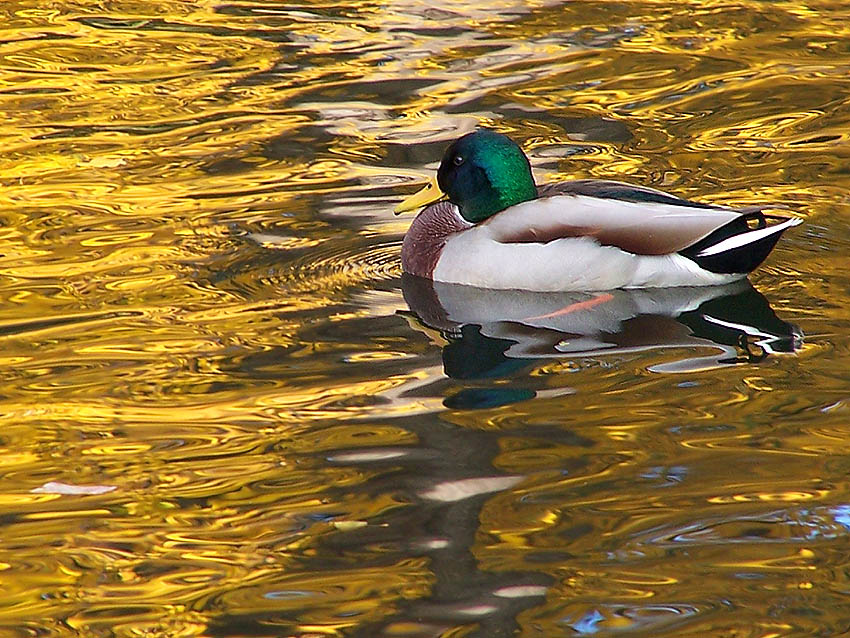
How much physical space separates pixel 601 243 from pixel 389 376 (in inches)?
54.2

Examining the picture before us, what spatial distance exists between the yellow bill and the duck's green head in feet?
0.09

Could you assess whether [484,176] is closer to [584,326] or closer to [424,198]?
[424,198]

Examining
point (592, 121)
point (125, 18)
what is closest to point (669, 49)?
point (592, 121)

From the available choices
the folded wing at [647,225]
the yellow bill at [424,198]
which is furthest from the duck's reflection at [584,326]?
the yellow bill at [424,198]

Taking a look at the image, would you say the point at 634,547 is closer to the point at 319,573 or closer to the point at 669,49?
the point at 319,573

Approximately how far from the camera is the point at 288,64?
10891 millimetres

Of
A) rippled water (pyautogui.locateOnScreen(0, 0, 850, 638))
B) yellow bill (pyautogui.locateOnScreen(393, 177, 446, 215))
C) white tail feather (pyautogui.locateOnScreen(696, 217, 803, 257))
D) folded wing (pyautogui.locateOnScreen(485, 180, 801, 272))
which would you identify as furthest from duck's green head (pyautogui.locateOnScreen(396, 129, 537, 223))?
white tail feather (pyautogui.locateOnScreen(696, 217, 803, 257))

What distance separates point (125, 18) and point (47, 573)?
29.1 ft

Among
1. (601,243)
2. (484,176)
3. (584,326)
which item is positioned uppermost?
(484,176)

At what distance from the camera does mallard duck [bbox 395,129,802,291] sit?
21.3ft

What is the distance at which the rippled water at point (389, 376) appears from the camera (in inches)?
161

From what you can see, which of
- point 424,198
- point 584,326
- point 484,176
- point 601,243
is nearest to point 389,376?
point 584,326

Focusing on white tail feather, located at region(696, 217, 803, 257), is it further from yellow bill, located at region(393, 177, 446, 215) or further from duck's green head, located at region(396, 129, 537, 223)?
yellow bill, located at region(393, 177, 446, 215)

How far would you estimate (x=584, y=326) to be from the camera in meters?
6.20
